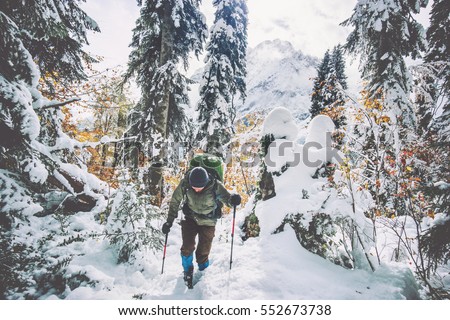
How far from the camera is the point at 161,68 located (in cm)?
959

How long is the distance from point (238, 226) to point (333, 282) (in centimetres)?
303

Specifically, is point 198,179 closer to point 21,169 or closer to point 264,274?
point 264,274

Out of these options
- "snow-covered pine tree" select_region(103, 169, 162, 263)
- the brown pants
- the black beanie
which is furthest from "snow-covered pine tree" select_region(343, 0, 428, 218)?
"snow-covered pine tree" select_region(103, 169, 162, 263)

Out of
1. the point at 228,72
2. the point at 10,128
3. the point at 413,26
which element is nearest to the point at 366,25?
the point at 413,26

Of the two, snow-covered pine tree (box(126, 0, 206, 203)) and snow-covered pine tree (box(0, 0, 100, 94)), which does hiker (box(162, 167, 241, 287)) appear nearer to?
snow-covered pine tree (box(0, 0, 100, 94))

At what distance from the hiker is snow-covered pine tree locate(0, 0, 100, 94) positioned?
3457mm

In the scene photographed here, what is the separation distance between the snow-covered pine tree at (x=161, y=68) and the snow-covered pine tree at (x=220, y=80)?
11.6 ft

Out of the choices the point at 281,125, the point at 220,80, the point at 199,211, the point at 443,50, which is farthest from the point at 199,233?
the point at 220,80

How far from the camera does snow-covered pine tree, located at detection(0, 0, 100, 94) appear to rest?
404 centimetres

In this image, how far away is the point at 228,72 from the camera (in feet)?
52.8

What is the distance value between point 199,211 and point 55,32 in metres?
3.98

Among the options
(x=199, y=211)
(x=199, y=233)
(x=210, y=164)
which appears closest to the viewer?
(x=199, y=211)

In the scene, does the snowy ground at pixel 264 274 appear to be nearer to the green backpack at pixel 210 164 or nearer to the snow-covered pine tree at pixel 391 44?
the green backpack at pixel 210 164

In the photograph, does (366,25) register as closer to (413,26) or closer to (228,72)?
(413,26)
